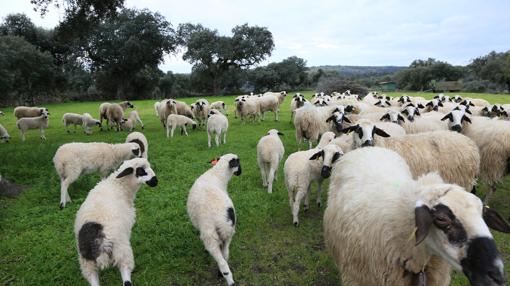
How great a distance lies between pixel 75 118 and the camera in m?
17.4

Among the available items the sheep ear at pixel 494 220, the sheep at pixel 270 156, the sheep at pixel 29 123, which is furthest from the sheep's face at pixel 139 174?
the sheep at pixel 29 123

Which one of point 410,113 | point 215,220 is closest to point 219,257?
point 215,220

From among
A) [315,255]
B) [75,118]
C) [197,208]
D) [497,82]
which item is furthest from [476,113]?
[497,82]

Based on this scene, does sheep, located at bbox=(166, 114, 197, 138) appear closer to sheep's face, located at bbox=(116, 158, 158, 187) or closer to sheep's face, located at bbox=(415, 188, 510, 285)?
sheep's face, located at bbox=(116, 158, 158, 187)

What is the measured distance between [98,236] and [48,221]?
11.4ft

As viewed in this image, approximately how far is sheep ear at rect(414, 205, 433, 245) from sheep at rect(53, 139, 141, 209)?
23.7 ft

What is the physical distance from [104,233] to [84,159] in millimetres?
4200

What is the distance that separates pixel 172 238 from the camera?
5.88 metres

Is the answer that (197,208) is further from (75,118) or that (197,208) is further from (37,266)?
(75,118)

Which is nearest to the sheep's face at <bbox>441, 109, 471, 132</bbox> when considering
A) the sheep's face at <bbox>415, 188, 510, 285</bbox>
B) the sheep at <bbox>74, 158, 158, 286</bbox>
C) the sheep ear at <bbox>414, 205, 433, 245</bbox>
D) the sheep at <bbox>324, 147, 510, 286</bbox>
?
the sheep at <bbox>324, 147, 510, 286</bbox>

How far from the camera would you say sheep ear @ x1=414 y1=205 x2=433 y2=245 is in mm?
2309

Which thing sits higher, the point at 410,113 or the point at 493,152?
the point at 410,113

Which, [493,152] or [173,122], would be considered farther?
[173,122]

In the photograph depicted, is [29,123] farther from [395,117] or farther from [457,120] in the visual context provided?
[457,120]
